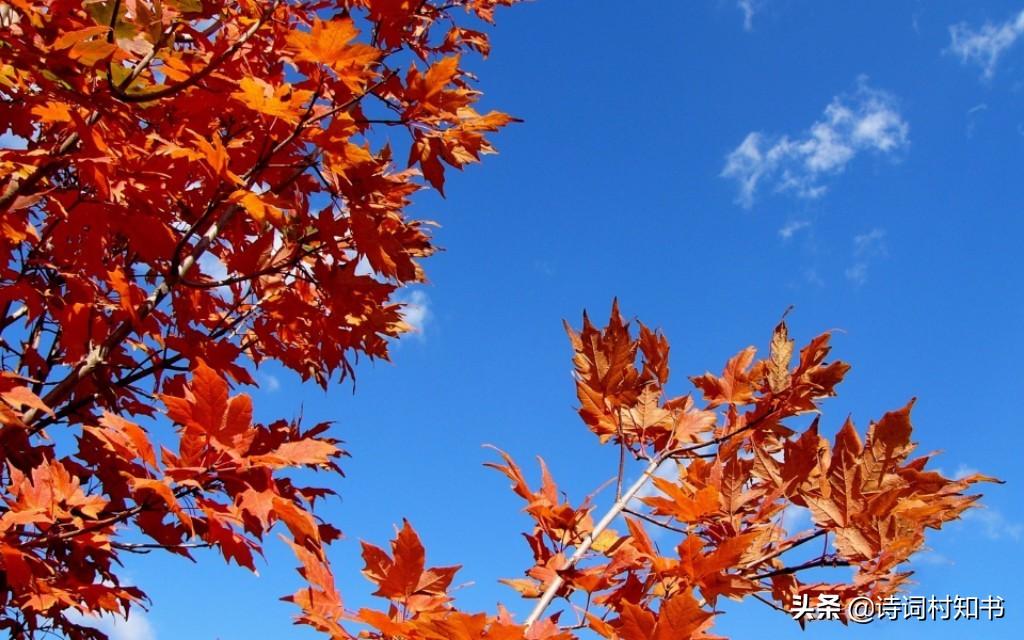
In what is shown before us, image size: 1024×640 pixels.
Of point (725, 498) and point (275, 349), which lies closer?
point (725, 498)

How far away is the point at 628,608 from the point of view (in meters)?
1.12

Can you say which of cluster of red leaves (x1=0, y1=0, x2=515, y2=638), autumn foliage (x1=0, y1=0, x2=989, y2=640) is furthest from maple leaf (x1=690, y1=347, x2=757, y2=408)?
cluster of red leaves (x1=0, y1=0, x2=515, y2=638)

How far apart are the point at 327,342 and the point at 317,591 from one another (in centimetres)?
148

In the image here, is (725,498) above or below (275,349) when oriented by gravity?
below

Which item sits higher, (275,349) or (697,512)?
(275,349)

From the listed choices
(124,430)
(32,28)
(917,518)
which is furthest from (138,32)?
(917,518)

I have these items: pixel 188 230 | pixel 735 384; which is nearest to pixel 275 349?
pixel 188 230

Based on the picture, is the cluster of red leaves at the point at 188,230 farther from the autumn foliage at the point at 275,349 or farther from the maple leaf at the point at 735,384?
the maple leaf at the point at 735,384

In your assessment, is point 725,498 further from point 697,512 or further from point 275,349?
point 275,349

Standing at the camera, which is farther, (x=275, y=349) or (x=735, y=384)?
(x=275, y=349)

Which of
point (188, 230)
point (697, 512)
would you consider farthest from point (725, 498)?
point (188, 230)

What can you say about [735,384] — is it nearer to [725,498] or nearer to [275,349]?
[725,498]

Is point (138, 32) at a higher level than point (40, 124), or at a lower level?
lower

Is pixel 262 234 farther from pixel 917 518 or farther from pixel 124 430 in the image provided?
pixel 917 518
